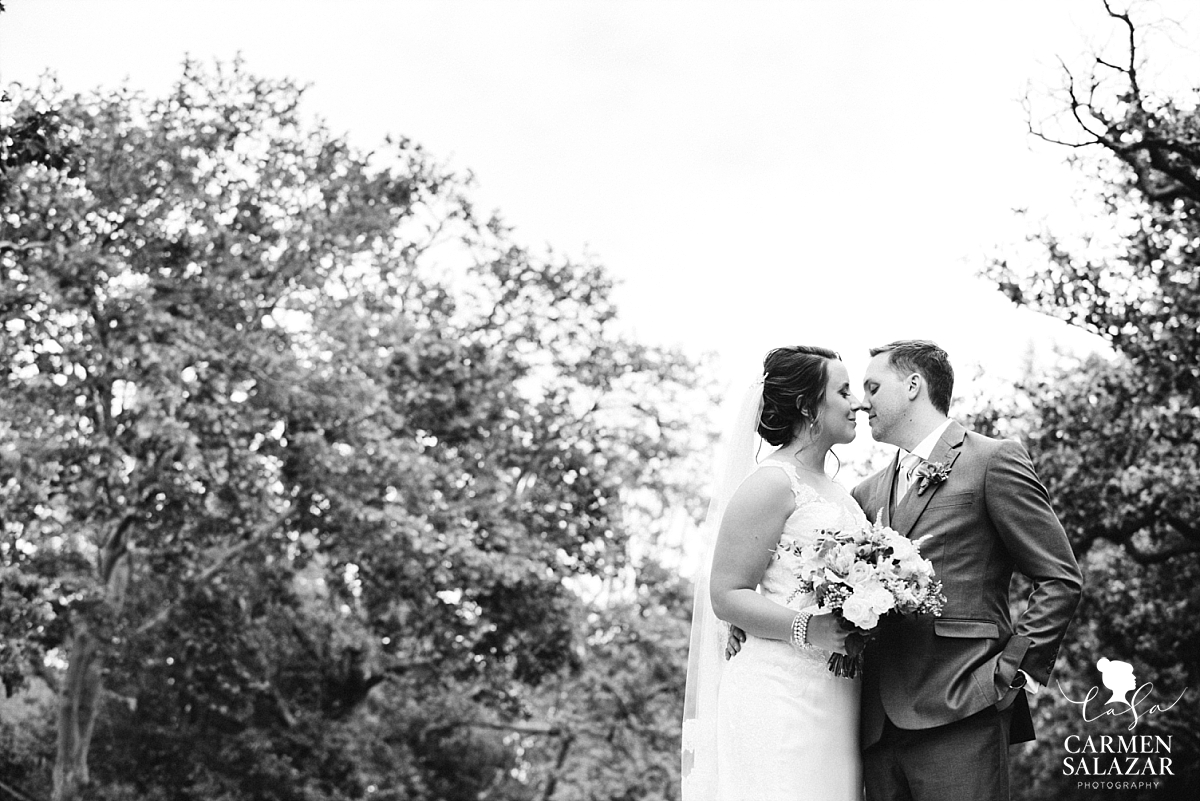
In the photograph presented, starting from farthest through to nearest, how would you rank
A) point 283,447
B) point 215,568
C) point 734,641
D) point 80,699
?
1. point 215,568
2. point 80,699
3. point 283,447
4. point 734,641

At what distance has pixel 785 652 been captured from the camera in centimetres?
393

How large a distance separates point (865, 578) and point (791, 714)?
620 millimetres

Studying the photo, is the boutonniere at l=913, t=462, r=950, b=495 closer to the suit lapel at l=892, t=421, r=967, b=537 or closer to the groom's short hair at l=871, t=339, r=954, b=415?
the suit lapel at l=892, t=421, r=967, b=537

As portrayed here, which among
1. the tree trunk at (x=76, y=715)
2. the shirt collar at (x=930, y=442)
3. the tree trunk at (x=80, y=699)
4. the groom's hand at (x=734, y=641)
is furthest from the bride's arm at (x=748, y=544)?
the tree trunk at (x=76, y=715)

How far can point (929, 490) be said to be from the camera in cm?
386

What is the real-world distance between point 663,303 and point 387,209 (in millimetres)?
6941

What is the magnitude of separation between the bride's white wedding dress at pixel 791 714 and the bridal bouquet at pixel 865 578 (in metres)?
0.11

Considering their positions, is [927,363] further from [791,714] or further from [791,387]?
[791,714]

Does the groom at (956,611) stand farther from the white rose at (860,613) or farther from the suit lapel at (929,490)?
the white rose at (860,613)

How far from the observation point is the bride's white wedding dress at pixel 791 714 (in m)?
3.85

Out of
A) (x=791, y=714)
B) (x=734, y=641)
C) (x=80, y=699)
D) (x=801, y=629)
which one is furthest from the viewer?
(x=80, y=699)

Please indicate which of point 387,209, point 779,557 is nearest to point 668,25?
point 387,209

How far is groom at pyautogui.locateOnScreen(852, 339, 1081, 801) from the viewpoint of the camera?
3555 millimetres

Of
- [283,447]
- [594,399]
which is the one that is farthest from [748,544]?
[594,399]
